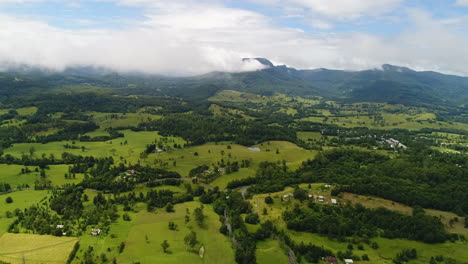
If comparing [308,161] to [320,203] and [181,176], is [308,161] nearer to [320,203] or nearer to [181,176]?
[320,203]

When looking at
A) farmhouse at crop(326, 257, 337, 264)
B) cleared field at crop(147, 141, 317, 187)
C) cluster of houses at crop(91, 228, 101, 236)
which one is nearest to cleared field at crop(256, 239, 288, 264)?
farmhouse at crop(326, 257, 337, 264)

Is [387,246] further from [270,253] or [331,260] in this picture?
[270,253]

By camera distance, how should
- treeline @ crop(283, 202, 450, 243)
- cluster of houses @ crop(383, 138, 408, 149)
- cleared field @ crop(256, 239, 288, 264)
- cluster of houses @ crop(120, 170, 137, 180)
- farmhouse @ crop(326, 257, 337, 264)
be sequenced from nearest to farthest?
1. farmhouse @ crop(326, 257, 337, 264)
2. cleared field @ crop(256, 239, 288, 264)
3. treeline @ crop(283, 202, 450, 243)
4. cluster of houses @ crop(120, 170, 137, 180)
5. cluster of houses @ crop(383, 138, 408, 149)

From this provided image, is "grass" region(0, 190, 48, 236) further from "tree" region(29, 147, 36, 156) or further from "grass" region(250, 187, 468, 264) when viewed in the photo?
"grass" region(250, 187, 468, 264)

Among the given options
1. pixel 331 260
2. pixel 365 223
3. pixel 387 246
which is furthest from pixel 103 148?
pixel 387 246

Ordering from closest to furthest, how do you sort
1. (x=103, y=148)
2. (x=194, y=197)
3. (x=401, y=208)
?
(x=401, y=208), (x=194, y=197), (x=103, y=148)
